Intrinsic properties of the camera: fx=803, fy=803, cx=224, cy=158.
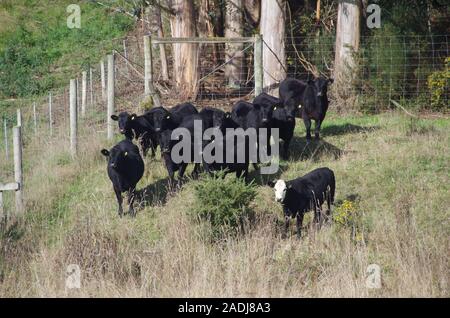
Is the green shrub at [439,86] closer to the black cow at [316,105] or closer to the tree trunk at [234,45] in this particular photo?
the black cow at [316,105]

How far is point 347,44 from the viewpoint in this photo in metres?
20.3

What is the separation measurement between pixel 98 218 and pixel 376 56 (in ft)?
32.2

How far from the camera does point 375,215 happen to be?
12.5 m

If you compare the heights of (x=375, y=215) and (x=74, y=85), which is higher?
(x=74, y=85)

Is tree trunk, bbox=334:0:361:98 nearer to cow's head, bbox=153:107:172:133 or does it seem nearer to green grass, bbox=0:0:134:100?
cow's head, bbox=153:107:172:133

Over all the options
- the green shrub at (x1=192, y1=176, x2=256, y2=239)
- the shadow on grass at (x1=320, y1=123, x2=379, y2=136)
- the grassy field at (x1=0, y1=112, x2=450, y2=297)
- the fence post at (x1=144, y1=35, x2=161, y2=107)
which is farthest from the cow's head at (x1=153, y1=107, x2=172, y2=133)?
the shadow on grass at (x1=320, y1=123, x2=379, y2=136)

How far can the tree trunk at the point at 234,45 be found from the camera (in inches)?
886

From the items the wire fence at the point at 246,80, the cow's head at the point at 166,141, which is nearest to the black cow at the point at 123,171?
the cow's head at the point at 166,141

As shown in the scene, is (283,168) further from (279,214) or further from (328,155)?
(279,214)

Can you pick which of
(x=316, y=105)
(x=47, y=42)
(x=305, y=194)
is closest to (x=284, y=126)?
(x=316, y=105)

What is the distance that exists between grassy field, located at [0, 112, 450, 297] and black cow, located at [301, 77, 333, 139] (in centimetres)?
41

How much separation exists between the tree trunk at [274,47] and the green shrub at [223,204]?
8293 mm

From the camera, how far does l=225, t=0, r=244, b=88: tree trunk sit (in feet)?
73.8
